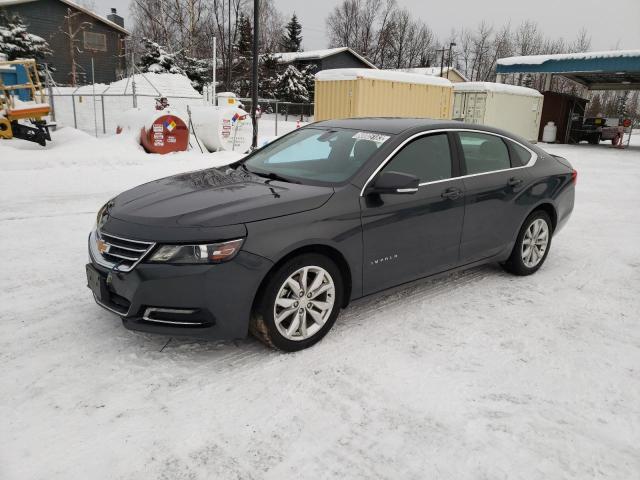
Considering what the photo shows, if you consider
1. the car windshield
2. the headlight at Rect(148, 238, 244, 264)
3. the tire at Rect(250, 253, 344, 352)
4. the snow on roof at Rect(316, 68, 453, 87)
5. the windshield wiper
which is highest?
the snow on roof at Rect(316, 68, 453, 87)

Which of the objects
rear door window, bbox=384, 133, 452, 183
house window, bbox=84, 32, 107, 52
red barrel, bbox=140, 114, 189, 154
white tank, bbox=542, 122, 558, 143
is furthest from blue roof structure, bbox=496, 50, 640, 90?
house window, bbox=84, 32, 107, 52

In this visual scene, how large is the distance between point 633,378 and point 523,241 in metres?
1.89

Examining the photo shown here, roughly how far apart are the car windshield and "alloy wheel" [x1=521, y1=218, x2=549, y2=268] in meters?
1.98

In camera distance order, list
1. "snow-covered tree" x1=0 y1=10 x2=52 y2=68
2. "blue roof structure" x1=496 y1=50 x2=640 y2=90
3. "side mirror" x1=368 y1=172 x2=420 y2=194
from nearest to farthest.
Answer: "side mirror" x1=368 y1=172 x2=420 y2=194 → "blue roof structure" x1=496 y1=50 x2=640 y2=90 → "snow-covered tree" x1=0 y1=10 x2=52 y2=68

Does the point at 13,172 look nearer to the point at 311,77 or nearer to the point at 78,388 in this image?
the point at 78,388

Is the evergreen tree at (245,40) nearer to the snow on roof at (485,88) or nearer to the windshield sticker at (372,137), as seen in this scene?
the snow on roof at (485,88)

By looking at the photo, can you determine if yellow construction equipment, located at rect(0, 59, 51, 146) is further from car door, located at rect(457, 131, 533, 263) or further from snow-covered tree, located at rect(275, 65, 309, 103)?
snow-covered tree, located at rect(275, 65, 309, 103)

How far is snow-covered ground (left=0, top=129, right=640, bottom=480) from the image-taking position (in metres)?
2.42

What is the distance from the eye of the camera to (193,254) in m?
2.96

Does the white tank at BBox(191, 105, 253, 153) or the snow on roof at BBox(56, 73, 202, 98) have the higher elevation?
the snow on roof at BBox(56, 73, 202, 98)

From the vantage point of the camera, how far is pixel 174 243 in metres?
2.97

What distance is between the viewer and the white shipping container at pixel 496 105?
80.6 feet

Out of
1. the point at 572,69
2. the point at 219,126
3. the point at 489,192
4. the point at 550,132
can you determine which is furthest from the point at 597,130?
the point at 489,192

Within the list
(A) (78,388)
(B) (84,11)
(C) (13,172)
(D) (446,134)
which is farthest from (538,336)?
(B) (84,11)
